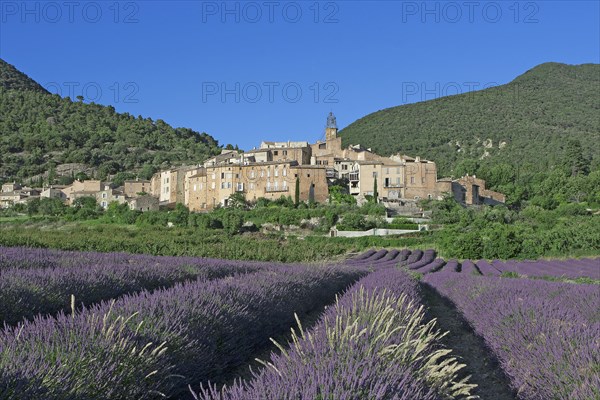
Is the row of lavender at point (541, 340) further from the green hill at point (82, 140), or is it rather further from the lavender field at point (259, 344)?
the green hill at point (82, 140)

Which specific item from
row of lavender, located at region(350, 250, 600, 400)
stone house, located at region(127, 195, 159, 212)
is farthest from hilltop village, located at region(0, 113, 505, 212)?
row of lavender, located at region(350, 250, 600, 400)

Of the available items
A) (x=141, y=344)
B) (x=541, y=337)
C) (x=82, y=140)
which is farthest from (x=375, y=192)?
(x=82, y=140)

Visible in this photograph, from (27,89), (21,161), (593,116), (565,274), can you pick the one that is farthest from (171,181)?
(27,89)

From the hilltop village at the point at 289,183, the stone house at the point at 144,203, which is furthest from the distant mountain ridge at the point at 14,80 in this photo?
Answer: the stone house at the point at 144,203

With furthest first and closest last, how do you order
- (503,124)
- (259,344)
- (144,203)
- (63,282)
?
(503,124) → (144,203) → (63,282) → (259,344)

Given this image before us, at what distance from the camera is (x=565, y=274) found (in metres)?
20.9

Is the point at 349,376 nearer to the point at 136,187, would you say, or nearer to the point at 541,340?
the point at 541,340

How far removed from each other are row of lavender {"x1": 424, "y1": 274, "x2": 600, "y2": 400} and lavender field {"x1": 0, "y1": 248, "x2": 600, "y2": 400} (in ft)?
0.06

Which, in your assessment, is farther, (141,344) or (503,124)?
(503,124)

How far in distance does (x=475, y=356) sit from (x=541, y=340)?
279cm

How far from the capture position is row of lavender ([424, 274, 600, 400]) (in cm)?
461

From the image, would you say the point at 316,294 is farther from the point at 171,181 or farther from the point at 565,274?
the point at 171,181

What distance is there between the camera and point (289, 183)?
214 feet

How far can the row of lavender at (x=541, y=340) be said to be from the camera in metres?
4.61
